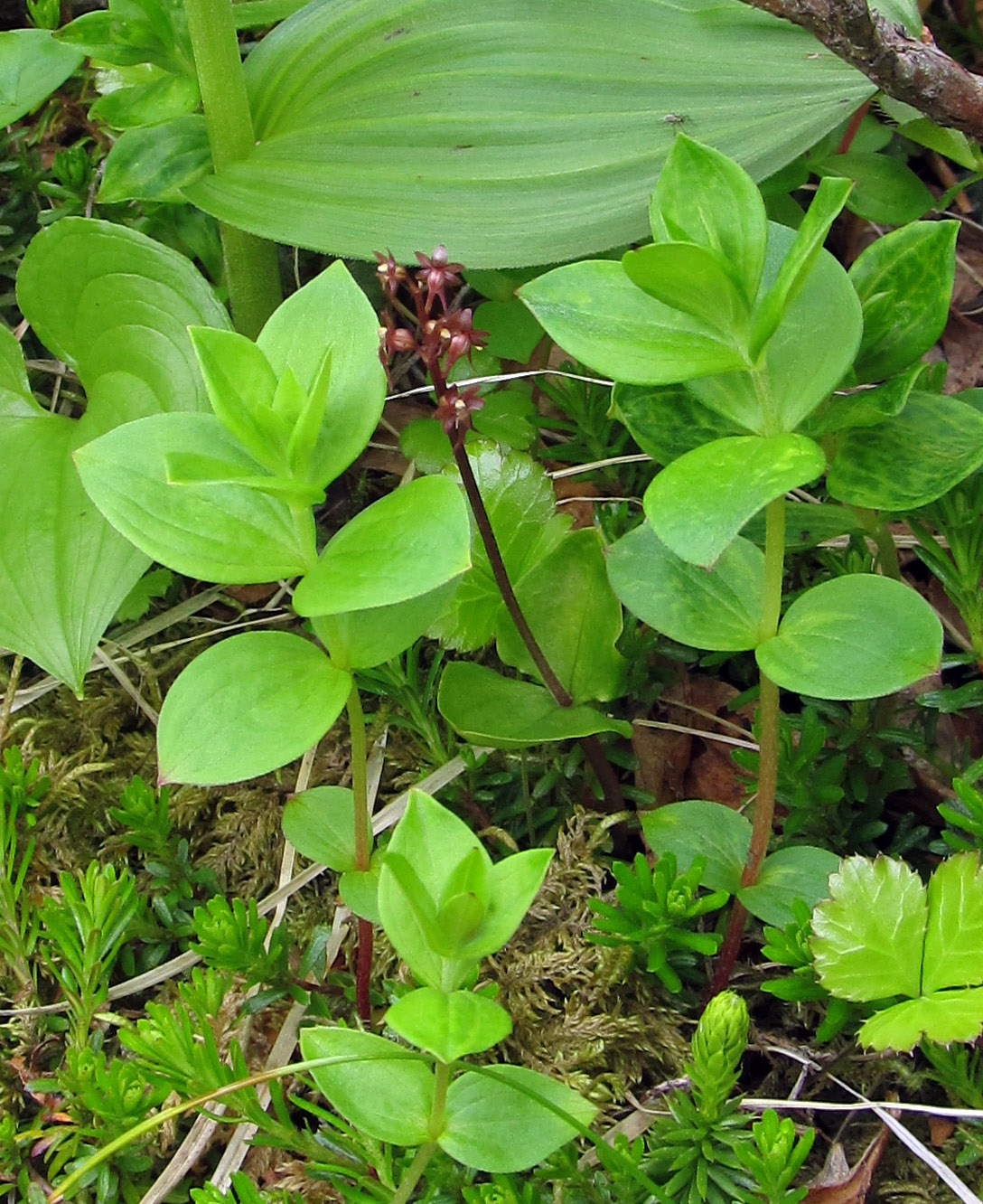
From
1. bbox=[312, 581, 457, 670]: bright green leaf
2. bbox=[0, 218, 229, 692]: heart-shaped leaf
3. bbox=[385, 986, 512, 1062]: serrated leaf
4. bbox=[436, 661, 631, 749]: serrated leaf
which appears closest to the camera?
bbox=[385, 986, 512, 1062]: serrated leaf

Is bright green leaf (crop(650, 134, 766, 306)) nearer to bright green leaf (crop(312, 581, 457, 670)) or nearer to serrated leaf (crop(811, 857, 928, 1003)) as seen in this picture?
bright green leaf (crop(312, 581, 457, 670))

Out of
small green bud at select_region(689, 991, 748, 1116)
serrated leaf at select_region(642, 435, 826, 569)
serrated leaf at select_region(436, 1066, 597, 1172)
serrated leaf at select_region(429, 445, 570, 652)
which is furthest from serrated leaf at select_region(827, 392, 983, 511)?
serrated leaf at select_region(436, 1066, 597, 1172)

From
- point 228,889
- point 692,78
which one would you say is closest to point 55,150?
point 692,78

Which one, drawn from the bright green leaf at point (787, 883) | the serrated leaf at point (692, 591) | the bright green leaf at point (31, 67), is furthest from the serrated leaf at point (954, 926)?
the bright green leaf at point (31, 67)

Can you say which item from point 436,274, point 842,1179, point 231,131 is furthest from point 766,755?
point 231,131

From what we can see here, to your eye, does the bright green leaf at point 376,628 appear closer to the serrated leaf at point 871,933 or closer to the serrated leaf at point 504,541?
the serrated leaf at point 504,541

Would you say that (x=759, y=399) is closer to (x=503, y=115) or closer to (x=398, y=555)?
(x=398, y=555)
